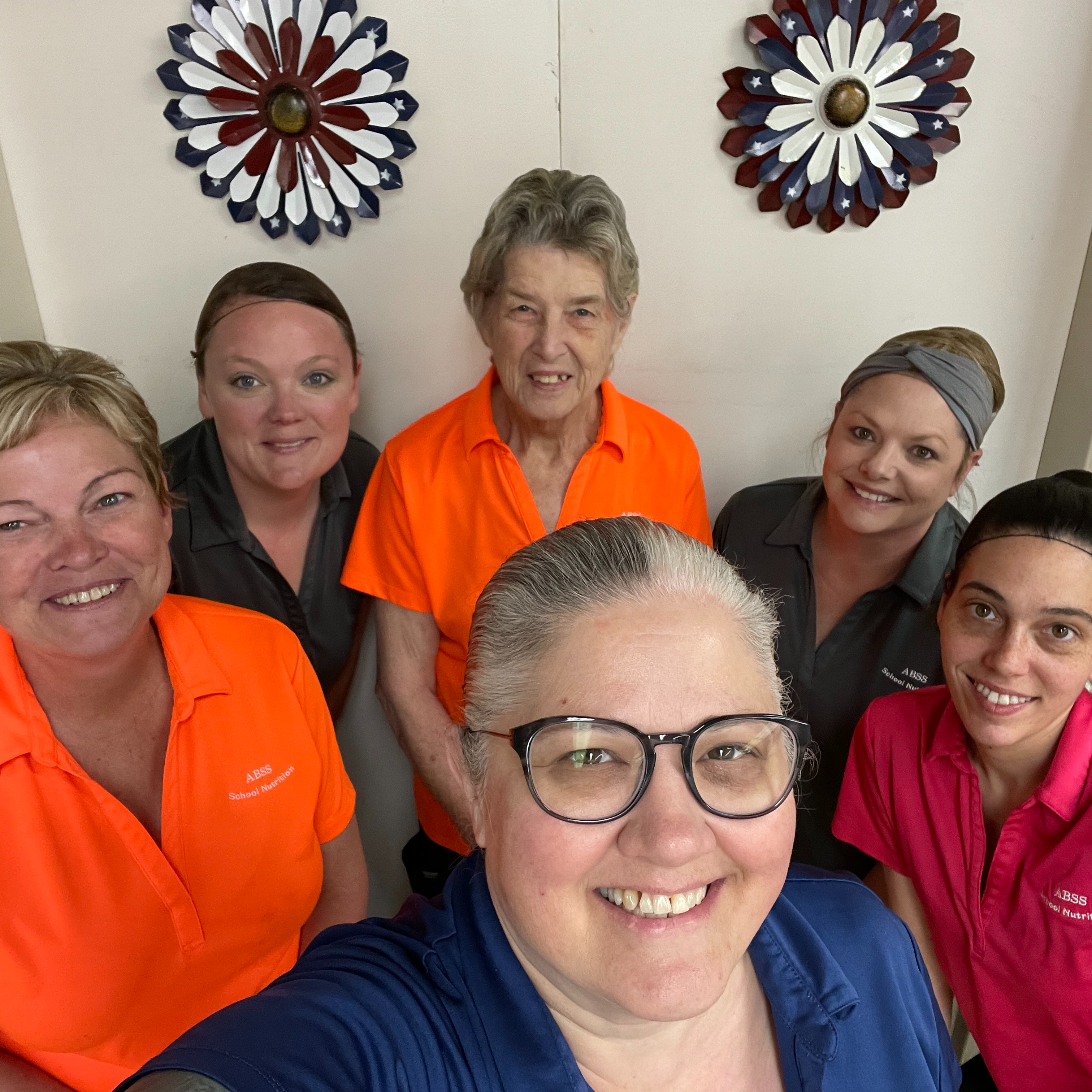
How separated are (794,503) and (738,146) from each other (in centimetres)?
104

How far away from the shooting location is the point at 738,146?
2.38m

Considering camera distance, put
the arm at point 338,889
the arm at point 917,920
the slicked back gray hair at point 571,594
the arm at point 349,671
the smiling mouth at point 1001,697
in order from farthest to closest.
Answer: the arm at point 349,671 < the arm at point 338,889 < the arm at point 917,920 < the smiling mouth at point 1001,697 < the slicked back gray hair at point 571,594

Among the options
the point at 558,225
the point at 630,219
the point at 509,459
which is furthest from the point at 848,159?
the point at 509,459

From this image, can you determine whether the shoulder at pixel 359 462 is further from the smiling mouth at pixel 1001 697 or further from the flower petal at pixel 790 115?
the smiling mouth at pixel 1001 697

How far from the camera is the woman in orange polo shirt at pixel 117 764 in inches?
54.5

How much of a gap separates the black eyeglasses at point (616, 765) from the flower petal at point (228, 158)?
2.16m

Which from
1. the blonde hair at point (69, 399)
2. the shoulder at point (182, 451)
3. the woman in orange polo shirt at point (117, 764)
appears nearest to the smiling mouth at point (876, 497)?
the woman in orange polo shirt at point (117, 764)

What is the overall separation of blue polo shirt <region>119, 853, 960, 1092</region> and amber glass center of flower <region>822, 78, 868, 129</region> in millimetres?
1994

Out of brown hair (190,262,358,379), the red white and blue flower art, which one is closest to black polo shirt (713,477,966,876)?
the red white and blue flower art

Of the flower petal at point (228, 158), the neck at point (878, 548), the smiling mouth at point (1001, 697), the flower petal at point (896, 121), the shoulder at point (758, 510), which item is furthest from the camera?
the flower petal at point (228, 158)

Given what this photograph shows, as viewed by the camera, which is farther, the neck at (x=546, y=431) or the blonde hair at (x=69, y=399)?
the neck at (x=546, y=431)

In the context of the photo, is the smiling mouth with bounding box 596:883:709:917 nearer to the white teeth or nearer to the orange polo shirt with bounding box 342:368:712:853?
the white teeth

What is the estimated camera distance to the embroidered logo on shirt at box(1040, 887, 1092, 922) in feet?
4.55

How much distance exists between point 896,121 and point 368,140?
1.49 m
